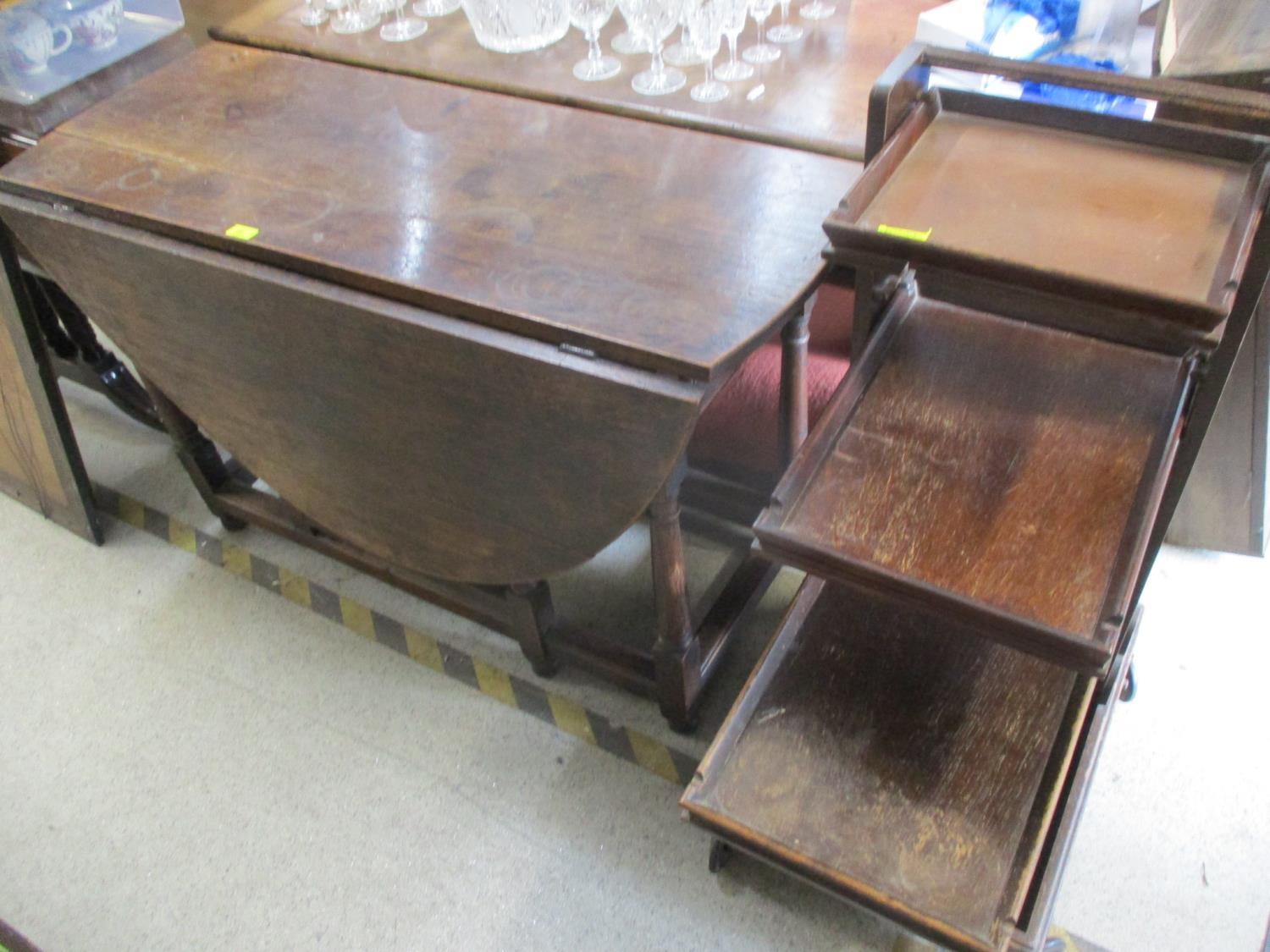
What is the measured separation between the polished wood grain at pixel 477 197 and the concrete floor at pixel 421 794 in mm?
717

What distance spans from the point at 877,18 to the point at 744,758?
→ 1.11 meters

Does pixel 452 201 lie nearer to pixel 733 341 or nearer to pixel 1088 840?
pixel 733 341

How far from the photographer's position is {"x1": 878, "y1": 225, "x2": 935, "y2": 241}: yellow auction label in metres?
0.86

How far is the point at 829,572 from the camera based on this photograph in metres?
0.94

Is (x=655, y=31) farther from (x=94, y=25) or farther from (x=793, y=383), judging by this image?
(x=94, y=25)

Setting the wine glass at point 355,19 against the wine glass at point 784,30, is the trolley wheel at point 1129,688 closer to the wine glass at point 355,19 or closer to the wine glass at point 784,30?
the wine glass at point 784,30

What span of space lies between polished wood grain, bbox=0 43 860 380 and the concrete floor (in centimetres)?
72

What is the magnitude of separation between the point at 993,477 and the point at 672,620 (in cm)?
51

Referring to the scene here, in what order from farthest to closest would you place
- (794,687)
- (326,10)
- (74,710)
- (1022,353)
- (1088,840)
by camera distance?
(326,10) → (74,710) → (1088,840) → (794,687) → (1022,353)

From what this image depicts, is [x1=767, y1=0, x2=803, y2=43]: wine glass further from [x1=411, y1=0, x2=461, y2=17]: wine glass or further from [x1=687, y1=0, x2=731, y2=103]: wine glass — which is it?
[x1=411, y1=0, x2=461, y2=17]: wine glass

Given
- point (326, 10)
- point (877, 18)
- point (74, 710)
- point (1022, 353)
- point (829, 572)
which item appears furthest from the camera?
point (326, 10)

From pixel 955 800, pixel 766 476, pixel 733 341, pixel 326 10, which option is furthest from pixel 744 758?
pixel 326 10

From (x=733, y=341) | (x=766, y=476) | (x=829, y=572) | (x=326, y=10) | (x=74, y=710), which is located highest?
(x=326, y=10)

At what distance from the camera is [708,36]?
142 cm
